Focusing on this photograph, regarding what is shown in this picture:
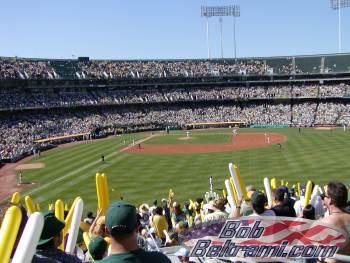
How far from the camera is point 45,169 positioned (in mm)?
44750

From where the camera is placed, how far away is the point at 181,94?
97.4m

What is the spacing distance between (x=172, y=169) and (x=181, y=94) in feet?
186

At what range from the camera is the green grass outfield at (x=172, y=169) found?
33.6 meters

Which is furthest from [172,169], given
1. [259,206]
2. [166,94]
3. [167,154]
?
[166,94]

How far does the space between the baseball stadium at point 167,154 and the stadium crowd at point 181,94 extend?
31 cm

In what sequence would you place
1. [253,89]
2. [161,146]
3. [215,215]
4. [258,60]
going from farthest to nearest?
[258,60], [253,89], [161,146], [215,215]

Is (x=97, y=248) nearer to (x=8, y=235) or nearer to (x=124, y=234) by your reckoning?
(x=124, y=234)

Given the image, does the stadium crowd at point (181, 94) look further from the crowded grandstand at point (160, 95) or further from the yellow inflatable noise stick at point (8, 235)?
the yellow inflatable noise stick at point (8, 235)

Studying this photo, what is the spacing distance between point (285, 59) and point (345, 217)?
338 ft

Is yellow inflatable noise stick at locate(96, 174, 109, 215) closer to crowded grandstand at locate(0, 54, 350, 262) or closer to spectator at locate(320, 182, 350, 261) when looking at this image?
spectator at locate(320, 182, 350, 261)

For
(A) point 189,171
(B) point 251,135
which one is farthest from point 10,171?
(B) point 251,135

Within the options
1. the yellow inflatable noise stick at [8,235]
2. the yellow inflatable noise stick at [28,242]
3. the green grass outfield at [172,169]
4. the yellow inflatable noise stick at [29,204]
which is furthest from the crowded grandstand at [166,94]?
the yellow inflatable noise stick at [28,242]

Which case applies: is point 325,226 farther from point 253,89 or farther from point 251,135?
point 253,89

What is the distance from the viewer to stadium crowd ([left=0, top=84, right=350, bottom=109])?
3388 inches
